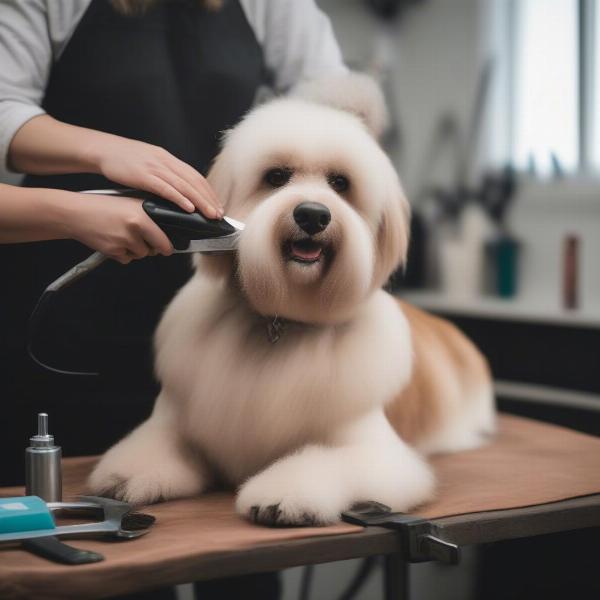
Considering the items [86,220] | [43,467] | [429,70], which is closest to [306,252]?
[86,220]

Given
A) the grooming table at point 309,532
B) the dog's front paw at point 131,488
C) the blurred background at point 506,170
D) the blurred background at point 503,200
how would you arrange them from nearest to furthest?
the grooming table at point 309,532 < the dog's front paw at point 131,488 < the blurred background at point 503,200 < the blurred background at point 506,170

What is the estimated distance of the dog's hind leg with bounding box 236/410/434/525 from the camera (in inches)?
36.7

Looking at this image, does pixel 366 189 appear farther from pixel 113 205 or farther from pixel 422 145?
pixel 422 145

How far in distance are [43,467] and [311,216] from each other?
37cm

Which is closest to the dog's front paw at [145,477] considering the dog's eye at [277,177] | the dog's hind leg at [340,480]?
the dog's hind leg at [340,480]

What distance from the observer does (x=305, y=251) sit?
974 millimetres

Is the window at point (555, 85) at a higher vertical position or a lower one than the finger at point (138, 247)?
higher

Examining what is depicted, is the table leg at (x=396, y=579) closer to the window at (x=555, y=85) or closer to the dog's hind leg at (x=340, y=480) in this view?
the dog's hind leg at (x=340, y=480)

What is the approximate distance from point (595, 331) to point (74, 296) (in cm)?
128

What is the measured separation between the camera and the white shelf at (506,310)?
2.13 meters

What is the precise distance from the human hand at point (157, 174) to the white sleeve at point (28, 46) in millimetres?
129

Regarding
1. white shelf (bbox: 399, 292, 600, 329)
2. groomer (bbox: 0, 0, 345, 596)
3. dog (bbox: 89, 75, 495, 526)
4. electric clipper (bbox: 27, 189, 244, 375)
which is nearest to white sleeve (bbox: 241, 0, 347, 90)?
groomer (bbox: 0, 0, 345, 596)

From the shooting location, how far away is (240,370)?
3.46 feet

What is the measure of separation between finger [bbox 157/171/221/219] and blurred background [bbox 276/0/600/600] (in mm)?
1040
